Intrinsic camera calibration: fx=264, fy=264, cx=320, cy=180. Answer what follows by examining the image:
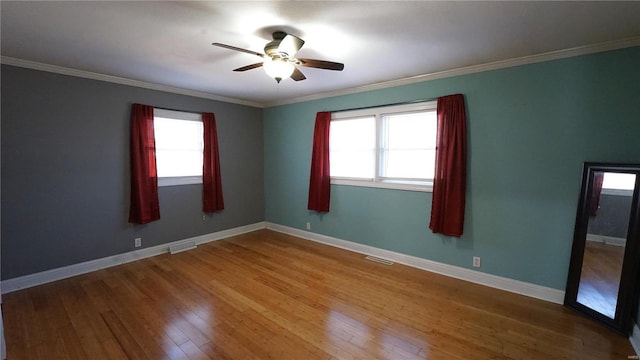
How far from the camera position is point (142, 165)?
12.2 feet

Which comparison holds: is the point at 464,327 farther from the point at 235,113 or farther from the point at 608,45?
the point at 235,113

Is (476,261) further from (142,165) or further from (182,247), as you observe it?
(142,165)

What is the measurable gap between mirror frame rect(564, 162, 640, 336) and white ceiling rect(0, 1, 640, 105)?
3.61ft

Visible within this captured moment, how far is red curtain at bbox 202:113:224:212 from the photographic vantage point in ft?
14.5

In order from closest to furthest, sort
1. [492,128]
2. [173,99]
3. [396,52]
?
[396,52] → [492,128] → [173,99]

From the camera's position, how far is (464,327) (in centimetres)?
230

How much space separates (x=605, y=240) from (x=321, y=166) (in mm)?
3331

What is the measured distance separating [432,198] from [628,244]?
5.40 feet

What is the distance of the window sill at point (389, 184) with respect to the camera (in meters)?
3.46

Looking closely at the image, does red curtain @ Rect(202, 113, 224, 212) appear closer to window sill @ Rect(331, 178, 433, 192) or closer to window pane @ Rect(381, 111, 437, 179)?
window sill @ Rect(331, 178, 433, 192)

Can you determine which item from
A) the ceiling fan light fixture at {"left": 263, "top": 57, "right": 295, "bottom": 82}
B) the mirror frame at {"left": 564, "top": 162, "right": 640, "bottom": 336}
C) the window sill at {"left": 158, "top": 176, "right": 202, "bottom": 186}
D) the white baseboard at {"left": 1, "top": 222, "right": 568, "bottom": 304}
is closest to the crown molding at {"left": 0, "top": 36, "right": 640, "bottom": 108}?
the mirror frame at {"left": 564, "top": 162, "right": 640, "bottom": 336}

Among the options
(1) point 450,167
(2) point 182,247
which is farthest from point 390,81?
(2) point 182,247

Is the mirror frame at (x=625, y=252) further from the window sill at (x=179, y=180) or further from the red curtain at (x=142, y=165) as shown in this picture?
the red curtain at (x=142, y=165)

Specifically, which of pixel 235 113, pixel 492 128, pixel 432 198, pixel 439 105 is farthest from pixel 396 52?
pixel 235 113
